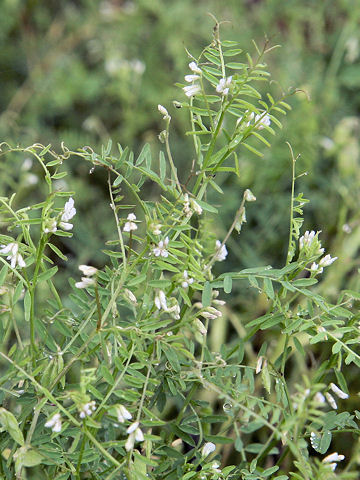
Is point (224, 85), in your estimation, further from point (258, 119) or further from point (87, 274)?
point (87, 274)

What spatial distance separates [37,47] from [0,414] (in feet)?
7.92

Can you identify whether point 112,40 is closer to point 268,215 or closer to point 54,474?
point 268,215

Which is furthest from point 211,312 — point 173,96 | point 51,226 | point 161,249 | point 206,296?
point 173,96

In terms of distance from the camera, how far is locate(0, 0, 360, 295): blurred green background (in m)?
2.27

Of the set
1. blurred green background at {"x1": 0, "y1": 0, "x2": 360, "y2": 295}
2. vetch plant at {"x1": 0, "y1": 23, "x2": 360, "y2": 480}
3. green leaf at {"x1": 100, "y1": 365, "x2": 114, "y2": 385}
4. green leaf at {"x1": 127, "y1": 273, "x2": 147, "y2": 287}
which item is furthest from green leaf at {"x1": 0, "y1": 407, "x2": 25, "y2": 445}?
blurred green background at {"x1": 0, "y1": 0, "x2": 360, "y2": 295}

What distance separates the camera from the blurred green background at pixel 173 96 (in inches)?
89.4

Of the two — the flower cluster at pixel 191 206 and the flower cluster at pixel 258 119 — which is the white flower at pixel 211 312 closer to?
the flower cluster at pixel 191 206

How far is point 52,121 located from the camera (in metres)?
2.72

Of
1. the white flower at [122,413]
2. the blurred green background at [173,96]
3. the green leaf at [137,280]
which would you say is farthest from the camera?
the blurred green background at [173,96]

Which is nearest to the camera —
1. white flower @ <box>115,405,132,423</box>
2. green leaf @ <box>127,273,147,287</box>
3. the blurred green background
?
white flower @ <box>115,405,132,423</box>

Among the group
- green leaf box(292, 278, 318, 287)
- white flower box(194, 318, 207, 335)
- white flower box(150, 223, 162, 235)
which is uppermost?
white flower box(150, 223, 162, 235)

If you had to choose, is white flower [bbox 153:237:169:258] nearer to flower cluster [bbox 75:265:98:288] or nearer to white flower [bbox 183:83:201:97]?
flower cluster [bbox 75:265:98:288]

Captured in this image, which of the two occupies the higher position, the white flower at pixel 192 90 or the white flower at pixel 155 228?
the white flower at pixel 192 90

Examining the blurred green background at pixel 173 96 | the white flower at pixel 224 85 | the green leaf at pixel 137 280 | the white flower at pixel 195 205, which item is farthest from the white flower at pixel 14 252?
the blurred green background at pixel 173 96
